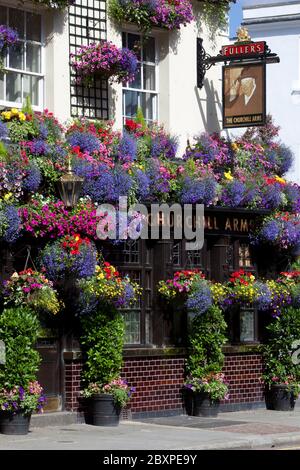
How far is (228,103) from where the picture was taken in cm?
2339

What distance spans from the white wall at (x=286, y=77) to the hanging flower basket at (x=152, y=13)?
8116mm

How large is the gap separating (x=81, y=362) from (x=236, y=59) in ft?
21.1

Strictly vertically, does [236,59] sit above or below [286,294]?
above

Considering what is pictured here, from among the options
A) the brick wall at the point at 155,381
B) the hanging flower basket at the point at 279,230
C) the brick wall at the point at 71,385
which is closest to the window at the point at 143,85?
the hanging flower basket at the point at 279,230

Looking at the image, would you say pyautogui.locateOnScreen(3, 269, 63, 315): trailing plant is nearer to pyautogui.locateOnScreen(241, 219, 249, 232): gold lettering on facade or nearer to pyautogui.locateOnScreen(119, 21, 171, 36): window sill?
pyautogui.locateOnScreen(119, 21, 171, 36): window sill

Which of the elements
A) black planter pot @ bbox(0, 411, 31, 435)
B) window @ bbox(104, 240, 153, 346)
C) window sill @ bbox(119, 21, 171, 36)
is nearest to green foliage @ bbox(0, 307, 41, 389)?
black planter pot @ bbox(0, 411, 31, 435)

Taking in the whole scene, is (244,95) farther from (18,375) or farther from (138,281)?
(18,375)

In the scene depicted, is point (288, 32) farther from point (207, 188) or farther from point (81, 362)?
point (81, 362)

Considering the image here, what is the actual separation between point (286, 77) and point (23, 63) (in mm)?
11174

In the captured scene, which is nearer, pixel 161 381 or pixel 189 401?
pixel 161 381

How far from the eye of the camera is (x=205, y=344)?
73.8 ft

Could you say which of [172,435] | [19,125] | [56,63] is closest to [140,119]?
[56,63]
